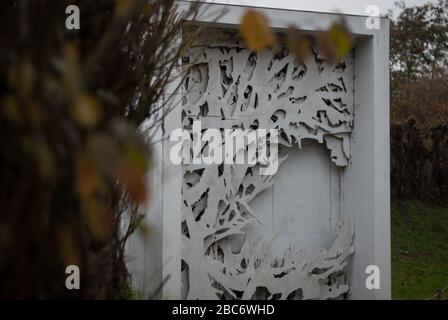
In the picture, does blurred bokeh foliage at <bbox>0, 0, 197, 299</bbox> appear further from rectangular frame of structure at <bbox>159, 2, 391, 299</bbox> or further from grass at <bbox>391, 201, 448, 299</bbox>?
grass at <bbox>391, 201, 448, 299</bbox>

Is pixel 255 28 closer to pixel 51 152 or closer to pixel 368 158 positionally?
pixel 51 152

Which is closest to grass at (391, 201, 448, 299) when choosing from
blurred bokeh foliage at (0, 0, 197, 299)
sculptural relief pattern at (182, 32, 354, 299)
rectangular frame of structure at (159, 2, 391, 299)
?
rectangular frame of structure at (159, 2, 391, 299)

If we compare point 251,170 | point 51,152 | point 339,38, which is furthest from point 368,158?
point 51,152

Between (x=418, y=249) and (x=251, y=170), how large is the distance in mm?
4306

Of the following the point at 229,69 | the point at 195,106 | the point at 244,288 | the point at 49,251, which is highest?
the point at 229,69

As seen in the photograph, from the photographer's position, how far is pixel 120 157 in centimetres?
102

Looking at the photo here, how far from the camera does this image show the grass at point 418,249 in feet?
24.6

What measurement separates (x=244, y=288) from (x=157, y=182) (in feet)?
4.24

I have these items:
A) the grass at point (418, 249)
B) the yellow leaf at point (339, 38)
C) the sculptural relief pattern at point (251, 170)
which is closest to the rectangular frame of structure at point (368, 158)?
the sculptural relief pattern at point (251, 170)

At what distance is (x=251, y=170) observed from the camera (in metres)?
5.70

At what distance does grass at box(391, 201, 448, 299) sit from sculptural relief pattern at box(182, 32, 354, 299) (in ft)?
5.85

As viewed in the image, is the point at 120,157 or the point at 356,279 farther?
the point at 356,279

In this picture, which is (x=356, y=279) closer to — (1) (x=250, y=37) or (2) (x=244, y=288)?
(2) (x=244, y=288)
